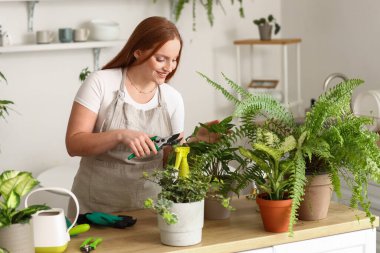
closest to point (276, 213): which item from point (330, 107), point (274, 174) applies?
point (274, 174)

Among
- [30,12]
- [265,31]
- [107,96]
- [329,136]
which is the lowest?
[329,136]

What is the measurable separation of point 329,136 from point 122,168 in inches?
37.8

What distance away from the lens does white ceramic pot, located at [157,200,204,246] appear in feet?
6.78

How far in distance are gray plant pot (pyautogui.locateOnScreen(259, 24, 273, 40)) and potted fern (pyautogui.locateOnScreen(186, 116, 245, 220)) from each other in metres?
2.83

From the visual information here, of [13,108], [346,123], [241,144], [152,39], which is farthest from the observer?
[13,108]

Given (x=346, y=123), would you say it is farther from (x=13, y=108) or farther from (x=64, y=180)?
(x=13, y=108)

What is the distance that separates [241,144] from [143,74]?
0.57 m

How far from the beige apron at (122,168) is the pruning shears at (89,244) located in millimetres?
692

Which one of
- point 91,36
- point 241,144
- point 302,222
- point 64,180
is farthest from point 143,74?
point 91,36

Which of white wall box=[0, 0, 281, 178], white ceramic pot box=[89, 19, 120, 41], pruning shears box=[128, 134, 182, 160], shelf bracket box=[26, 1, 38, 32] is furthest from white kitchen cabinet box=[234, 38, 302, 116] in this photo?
pruning shears box=[128, 134, 182, 160]

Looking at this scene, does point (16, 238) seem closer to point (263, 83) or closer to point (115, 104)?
point (115, 104)

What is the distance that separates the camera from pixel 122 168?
2857 mm

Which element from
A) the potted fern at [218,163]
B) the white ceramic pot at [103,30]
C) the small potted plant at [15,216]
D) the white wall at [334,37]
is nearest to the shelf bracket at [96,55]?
the white ceramic pot at [103,30]

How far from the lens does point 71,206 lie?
2943mm
